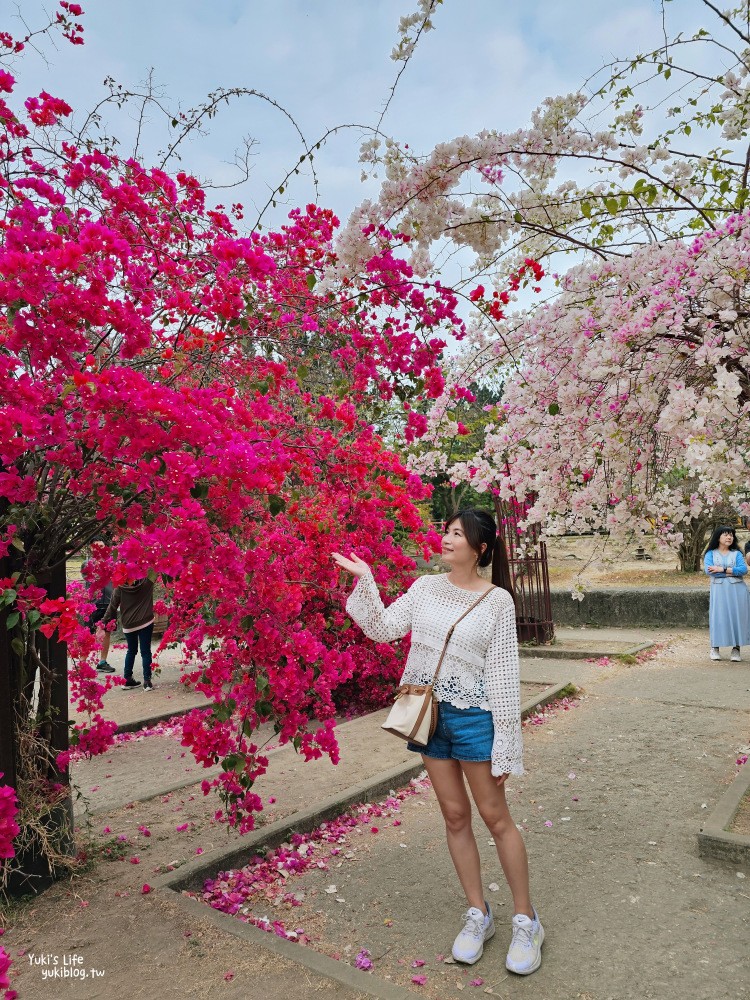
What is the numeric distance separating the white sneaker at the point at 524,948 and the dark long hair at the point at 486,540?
1182 mm

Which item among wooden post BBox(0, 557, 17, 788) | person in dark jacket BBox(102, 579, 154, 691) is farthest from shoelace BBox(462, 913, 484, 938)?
person in dark jacket BBox(102, 579, 154, 691)

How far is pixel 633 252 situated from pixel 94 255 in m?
2.67

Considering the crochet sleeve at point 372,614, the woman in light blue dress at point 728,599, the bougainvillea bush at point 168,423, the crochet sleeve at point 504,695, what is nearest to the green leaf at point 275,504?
the bougainvillea bush at point 168,423

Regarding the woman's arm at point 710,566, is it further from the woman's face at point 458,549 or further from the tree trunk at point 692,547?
the tree trunk at point 692,547

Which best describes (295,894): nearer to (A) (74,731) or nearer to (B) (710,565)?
(A) (74,731)

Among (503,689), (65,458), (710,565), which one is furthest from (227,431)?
(710,565)

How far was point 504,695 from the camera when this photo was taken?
2.45 m

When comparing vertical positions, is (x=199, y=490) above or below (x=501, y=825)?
above

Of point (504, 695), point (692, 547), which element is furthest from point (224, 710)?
point (692, 547)

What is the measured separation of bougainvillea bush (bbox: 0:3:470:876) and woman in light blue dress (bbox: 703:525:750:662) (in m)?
5.80

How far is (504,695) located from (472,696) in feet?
0.39

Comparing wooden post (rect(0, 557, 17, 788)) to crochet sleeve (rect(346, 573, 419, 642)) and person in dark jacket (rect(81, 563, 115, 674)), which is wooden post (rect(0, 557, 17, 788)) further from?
person in dark jacket (rect(81, 563, 115, 674))

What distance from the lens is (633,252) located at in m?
3.63

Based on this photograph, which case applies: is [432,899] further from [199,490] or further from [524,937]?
[199,490]
